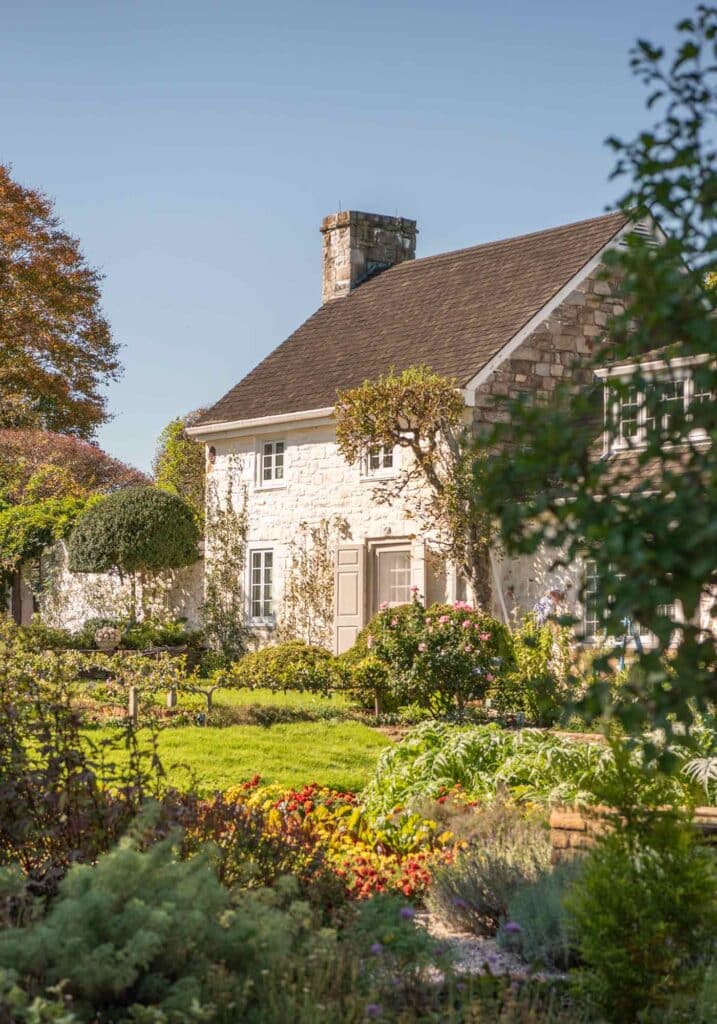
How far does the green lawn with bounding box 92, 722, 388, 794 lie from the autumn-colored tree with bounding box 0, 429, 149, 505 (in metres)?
15.5

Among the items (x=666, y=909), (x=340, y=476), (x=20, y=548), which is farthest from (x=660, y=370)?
(x=20, y=548)

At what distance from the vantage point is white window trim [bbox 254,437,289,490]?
76.5 feet

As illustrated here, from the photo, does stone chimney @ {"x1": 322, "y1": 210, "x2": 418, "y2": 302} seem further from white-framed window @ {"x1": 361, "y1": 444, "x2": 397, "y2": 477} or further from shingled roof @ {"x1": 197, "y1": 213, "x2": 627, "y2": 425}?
white-framed window @ {"x1": 361, "y1": 444, "x2": 397, "y2": 477}

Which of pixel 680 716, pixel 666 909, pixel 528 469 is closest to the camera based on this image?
pixel 680 716

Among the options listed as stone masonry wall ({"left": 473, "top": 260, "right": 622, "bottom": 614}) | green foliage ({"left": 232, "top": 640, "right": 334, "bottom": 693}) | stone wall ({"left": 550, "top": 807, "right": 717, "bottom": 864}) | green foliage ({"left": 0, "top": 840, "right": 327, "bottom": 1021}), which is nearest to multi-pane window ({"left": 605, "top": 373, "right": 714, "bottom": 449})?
green foliage ({"left": 0, "top": 840, "right": 327, "bottom": 1021})

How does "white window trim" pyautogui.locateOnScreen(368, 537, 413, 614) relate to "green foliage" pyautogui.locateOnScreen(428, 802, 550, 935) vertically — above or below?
above

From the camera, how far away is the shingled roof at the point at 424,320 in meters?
21.4

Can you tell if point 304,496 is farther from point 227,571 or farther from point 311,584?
point 227,571

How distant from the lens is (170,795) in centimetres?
655

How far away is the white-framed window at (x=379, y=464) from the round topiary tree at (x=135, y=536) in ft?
15.2

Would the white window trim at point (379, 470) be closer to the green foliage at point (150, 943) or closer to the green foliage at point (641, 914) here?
the green foliage at point (641, 914)

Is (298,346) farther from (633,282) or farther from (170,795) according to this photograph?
(633,282)

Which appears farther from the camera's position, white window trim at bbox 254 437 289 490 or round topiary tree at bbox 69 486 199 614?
round topiary tree at bbox 69 486 199 614

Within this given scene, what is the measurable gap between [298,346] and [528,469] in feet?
74.5
